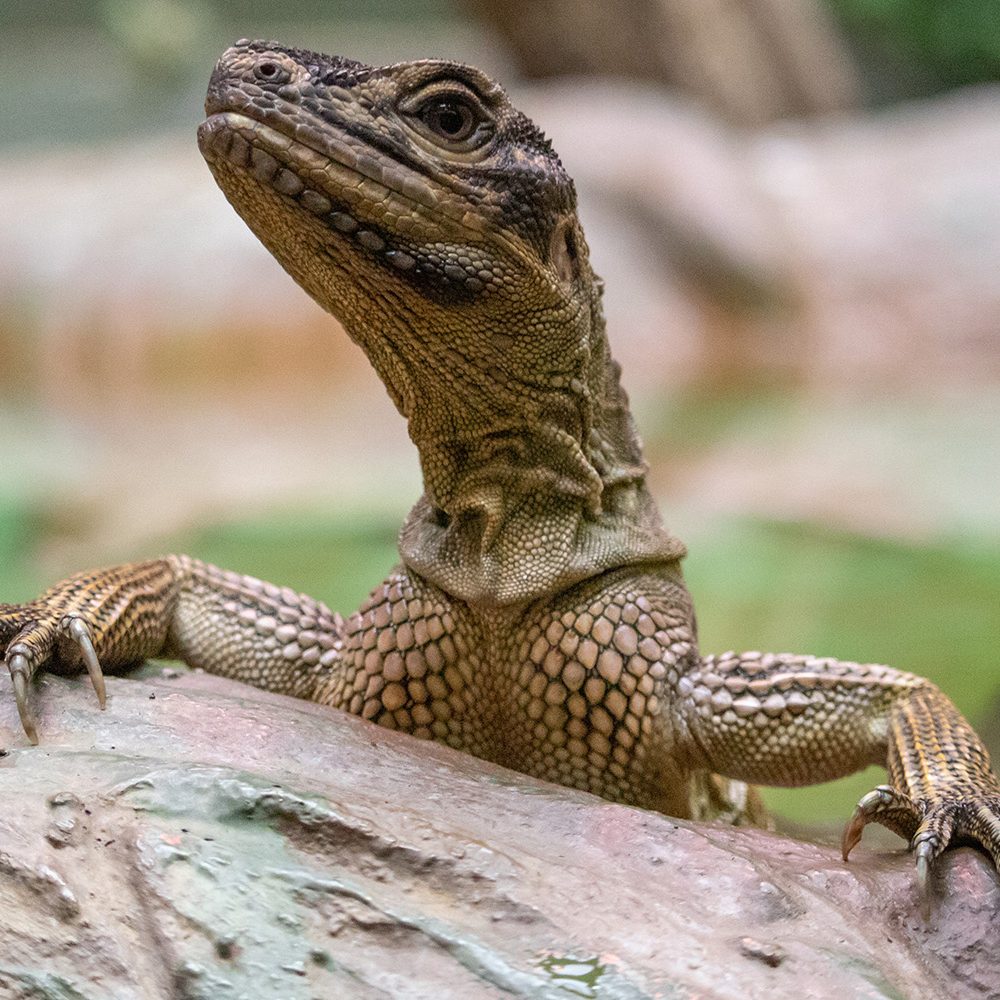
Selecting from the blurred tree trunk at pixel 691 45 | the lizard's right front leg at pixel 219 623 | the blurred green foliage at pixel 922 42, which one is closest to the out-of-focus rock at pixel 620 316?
the blurred tree trunk at pixel 691 45

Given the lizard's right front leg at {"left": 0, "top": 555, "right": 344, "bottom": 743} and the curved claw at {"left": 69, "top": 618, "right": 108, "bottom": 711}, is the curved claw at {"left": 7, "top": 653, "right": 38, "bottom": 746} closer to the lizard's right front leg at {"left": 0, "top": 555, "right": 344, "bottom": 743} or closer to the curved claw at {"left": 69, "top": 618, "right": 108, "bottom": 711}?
the curved claw at {"left": 69, "top": 618, "right": 108, "bottom": 711}

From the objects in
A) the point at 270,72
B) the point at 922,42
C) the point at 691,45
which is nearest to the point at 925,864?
the point at 270,72

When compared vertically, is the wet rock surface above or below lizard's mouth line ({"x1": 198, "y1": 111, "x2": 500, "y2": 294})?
below

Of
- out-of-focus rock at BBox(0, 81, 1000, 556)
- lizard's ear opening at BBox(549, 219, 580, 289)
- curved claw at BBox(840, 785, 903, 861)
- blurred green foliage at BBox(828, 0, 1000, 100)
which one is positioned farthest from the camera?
blurred green foliage at BBox(828, 0, 1000, 100)

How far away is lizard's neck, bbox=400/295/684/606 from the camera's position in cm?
396

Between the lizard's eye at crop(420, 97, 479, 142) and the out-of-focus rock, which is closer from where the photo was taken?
the lizard's eye at crop(420, 97, 479, 142)

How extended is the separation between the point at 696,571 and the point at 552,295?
20.8 ft

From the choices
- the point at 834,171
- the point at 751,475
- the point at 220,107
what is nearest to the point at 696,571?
the point at 751,475

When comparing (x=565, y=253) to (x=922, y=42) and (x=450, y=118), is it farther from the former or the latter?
(x=922, y=42)

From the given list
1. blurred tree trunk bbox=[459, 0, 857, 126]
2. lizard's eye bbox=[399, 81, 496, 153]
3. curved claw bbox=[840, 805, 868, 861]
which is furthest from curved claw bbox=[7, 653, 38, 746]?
blurred tree trunk bbox=[459, 0, 857, 126]

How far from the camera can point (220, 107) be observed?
11.5ft

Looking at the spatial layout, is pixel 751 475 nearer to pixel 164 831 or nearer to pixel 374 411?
pixel 374 411

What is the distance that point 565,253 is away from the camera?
400 cm

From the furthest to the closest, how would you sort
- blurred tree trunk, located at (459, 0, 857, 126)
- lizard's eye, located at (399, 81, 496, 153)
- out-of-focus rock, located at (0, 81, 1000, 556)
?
blurred tree trunk, located at (459, 0, 857, 126) → out-of-focus rock, located at (0, 81, 1000, 556) → lizard's eye, located at (399, 81, 496, 153)
